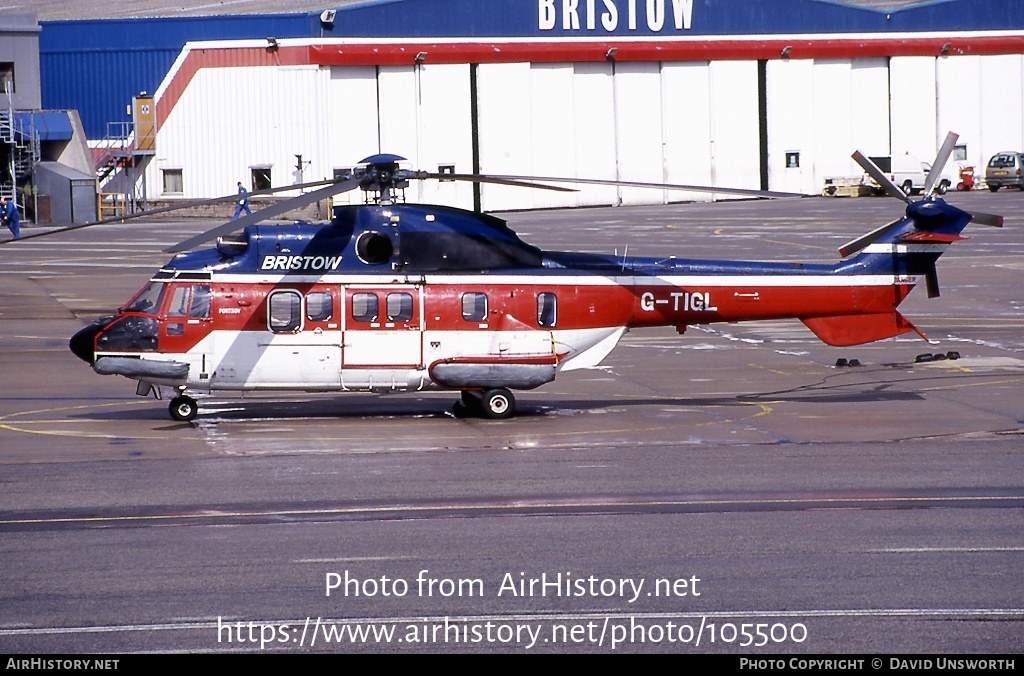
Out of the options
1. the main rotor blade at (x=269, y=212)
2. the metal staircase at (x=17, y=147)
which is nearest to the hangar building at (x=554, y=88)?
the metal staircase at (x=17, y=147)

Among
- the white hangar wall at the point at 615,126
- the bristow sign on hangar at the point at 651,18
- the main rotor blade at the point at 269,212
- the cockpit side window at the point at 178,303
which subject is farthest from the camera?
the white hangar wall at the point at 615,126

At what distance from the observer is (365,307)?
19391mm

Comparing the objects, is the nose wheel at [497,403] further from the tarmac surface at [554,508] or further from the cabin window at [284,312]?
the cabin window at [284,312]

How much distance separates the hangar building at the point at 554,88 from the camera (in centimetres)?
6381

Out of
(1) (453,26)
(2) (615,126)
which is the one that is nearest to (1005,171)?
(2) (615,126)

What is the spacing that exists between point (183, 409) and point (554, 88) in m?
50.5

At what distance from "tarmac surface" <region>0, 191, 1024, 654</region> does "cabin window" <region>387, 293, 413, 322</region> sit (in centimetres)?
160

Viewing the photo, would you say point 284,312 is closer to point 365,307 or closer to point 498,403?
point 365,307

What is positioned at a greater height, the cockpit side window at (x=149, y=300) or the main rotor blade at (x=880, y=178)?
the main rotor blade at (x=880, y=178)

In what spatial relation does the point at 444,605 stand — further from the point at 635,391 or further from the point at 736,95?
the point at 736,95

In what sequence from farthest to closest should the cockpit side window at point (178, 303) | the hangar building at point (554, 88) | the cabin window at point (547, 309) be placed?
the hangar building at point (554, 88) → the cabin window at point (547, 309) → the cockpit side window at point (178, 303)

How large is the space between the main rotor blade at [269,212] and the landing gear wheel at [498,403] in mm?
3927

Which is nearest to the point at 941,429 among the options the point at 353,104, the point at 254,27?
the point at 353,104

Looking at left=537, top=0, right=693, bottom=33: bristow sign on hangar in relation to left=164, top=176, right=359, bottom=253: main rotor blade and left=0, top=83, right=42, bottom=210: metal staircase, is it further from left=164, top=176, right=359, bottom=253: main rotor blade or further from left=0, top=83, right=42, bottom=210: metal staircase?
left=164, top=176, right=359, bottom=253: main rotor blade
